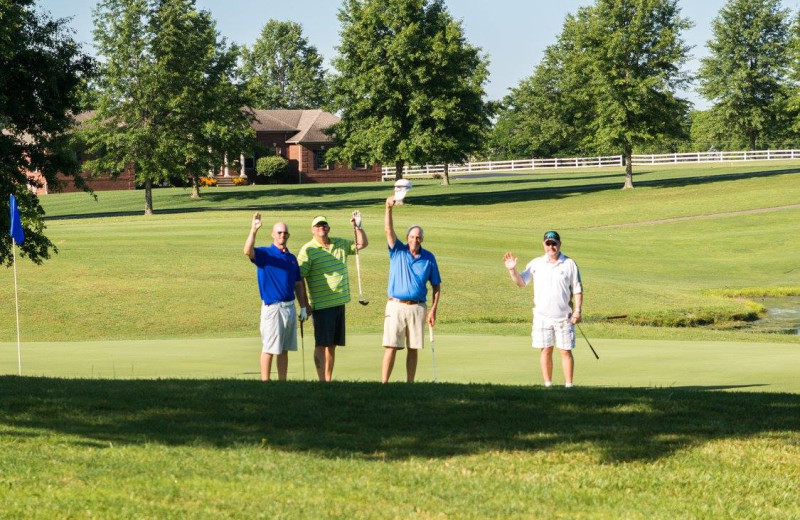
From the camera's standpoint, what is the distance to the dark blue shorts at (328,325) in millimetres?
13094

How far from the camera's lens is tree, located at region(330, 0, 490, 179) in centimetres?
6606

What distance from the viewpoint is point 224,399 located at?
10.4 metres

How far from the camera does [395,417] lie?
9.74 metres

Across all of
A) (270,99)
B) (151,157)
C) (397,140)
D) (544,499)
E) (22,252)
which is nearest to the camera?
(544,499)

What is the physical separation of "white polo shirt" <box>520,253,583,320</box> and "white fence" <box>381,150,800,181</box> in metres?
88.1

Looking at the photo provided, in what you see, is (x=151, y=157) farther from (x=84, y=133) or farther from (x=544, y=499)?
(x=544, y=499)

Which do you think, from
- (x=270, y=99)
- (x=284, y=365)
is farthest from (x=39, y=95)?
(x=270, y=99)

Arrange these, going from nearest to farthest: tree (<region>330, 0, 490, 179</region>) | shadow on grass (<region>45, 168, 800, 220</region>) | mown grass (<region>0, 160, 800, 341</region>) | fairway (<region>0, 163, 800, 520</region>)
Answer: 1. fairway (<region>0, 163, 800, 520</region>)
2. mown grass (<region>0, 160, 800, 341</region>)
3. tree (<region>330, 0, 490, 179</region>)
4. shadow on grass (<region>45, 168, 800, 220</region>)

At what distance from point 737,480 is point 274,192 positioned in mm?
73766

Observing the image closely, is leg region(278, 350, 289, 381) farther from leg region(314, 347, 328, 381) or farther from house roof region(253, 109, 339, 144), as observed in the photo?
house roof region(253, 109, 339, 144)

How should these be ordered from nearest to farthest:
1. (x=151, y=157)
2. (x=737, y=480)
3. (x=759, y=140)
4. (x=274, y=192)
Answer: (x=737, y=480) < (x=151, y=157) < (x=274, y=192) < (x=759, y=140)

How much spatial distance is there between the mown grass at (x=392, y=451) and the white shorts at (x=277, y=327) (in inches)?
57.3

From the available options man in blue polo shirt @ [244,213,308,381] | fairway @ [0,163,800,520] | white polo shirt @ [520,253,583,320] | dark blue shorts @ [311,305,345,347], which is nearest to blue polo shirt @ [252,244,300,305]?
man in blue polo shirt @ [244,213,308,381]

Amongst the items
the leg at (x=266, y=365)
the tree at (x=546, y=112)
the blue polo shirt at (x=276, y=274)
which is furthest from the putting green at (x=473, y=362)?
the tree at (x=546, y=112)
